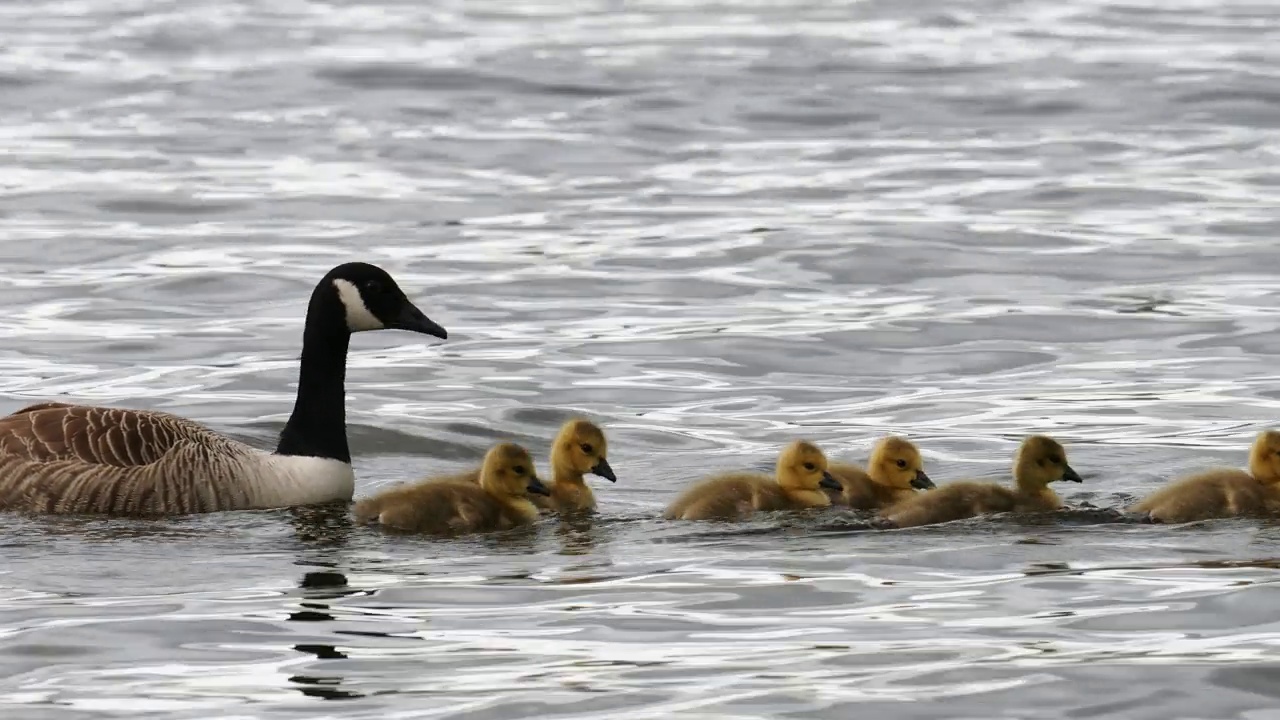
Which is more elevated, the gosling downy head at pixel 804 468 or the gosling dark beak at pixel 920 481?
the gosling downy head at pixel 804 468

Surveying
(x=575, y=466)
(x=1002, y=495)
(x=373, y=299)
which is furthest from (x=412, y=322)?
(x=1002, y=495)

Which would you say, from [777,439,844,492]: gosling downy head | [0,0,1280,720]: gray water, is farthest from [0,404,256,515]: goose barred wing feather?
[777,439,844,492]: gosling downy head

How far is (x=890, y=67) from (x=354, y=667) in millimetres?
28494

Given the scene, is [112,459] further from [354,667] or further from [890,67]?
[890,67]

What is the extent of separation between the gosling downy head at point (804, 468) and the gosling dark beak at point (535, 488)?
4.03 feet

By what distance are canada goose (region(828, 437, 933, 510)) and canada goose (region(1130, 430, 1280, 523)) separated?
3.80 feet

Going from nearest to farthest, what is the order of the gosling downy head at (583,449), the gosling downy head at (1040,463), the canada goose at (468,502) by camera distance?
the canada goose at (468,502) → the gosling downy head at (1040,463) → the gosling downy head at (583,449)

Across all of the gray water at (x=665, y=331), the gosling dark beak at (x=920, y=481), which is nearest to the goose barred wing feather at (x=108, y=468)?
the gray water at (x=665, y=331)

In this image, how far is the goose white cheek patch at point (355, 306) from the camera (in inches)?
544

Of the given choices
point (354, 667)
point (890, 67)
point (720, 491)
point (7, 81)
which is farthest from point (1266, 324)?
point (7, 81)

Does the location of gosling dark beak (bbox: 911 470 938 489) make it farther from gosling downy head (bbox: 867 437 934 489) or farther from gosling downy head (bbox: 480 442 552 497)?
gosling downy head (bbox: 480 442 552 497)

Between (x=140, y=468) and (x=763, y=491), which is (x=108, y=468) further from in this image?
(x=763, y=491)

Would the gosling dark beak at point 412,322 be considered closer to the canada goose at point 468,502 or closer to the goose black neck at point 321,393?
the goose black neck at point 321,393

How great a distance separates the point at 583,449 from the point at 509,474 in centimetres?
48
